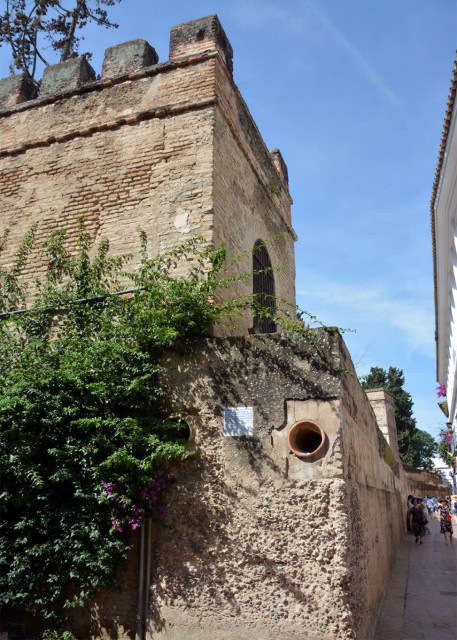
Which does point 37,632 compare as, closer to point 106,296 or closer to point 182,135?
point 106,296

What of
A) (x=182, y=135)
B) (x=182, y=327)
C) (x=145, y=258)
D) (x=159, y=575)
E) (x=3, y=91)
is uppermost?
(x=3, y=91)

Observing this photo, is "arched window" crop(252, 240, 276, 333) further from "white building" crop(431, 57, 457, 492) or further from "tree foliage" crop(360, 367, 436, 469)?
"tree foliage" crop(360, 367, 436, 469)

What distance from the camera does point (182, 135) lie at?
6.50 m

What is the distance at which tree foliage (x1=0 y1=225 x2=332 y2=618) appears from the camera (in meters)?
4.26

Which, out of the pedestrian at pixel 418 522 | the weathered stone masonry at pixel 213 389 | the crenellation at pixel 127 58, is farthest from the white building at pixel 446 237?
the pedestrian at pixel 418 522

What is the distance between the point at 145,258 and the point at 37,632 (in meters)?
4.09

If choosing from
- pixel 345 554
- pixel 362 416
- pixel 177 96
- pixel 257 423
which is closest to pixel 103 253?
pixel 177 96

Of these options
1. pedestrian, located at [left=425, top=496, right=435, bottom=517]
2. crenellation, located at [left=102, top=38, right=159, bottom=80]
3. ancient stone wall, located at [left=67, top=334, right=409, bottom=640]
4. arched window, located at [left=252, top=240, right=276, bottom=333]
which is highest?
crenellation, located at [left=102, top=38, right=159, bottom=80]

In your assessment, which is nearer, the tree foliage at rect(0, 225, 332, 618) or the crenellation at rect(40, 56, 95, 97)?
the tree foliage at rect(0, 225, 332, 618)

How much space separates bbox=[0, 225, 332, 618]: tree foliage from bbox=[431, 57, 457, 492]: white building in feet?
15.0

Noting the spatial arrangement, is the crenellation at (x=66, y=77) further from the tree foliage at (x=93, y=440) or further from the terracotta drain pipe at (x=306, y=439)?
the terracotta drain pipe at (x=306, y=439)

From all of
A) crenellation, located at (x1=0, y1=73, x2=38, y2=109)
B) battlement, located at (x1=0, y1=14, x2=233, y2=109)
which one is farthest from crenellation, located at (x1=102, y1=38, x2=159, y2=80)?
crenellation, located at (x1=0, y1=73, x2=38, y2=109)

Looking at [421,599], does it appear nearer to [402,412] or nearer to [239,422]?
[239,422]

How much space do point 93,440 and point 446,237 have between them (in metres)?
9.45
